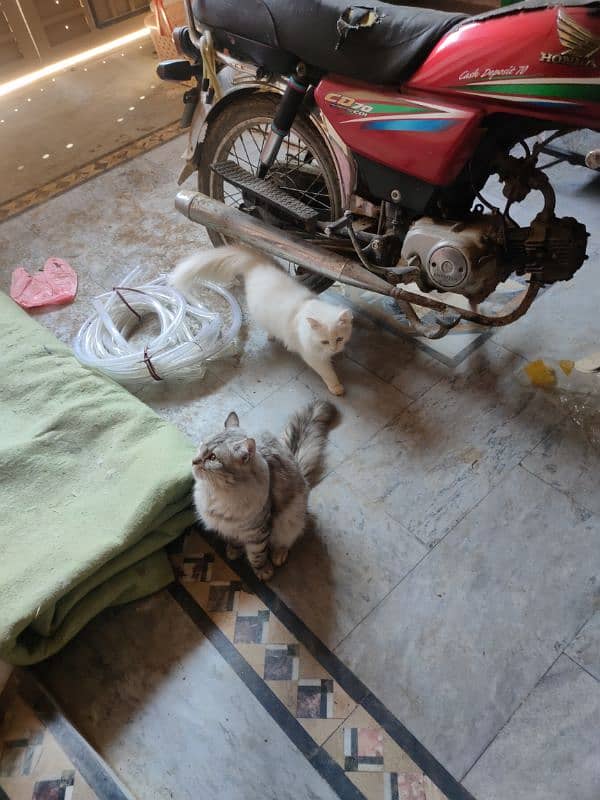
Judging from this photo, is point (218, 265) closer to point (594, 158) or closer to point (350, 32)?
point (350, 32)

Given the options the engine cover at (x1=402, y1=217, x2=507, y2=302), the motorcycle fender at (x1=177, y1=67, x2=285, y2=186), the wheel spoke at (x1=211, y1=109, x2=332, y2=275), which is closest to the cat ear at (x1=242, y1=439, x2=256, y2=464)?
the engine cover at (x1=402, y1=217, x2=507, y2=302)

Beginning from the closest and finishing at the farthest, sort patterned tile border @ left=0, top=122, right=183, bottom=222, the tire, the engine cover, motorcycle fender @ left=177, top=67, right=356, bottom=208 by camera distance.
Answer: the engine cover < motorcycle fender @ left=177, top=67, right=356, bottom=208 < the tire < patterned tile border @ left=0, top=122, right=183, bottom=222

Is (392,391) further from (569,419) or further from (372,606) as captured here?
(372,606)

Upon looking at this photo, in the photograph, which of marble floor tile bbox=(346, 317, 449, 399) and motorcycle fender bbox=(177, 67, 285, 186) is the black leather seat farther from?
marble floor tile bbox=(346, 317, 449, 399)

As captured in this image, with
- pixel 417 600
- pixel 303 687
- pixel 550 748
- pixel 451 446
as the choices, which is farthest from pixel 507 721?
pixel 451 446

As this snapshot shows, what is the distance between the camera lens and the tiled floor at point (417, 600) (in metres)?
1.29

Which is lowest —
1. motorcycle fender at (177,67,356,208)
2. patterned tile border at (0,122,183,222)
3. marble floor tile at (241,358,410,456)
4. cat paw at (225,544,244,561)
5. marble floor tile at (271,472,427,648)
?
marble floor tile at (271,472,427,648)

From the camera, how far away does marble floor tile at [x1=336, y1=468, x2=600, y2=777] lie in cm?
133

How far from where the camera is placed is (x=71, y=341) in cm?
231

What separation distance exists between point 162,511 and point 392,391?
0.89 meters

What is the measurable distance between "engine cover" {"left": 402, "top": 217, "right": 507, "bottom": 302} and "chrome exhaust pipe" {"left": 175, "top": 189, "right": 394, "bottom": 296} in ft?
0.57

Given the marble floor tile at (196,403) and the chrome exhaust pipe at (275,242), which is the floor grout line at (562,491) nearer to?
the chrome exhaust pipe at (275,242)

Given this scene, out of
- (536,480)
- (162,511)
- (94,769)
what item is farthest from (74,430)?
(536,480)

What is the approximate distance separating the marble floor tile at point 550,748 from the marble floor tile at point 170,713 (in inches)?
14.4
